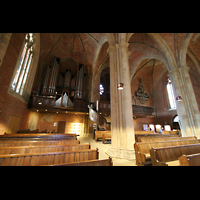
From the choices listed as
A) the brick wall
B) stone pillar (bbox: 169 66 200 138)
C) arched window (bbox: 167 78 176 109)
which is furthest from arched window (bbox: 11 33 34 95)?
arched window (bbox: 167 78 176 109)

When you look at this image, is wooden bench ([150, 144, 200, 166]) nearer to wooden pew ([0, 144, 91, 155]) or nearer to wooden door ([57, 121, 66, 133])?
wooden pew ([0, 144, 91, 155])

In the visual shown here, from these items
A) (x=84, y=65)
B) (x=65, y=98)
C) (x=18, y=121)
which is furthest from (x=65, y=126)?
(x=84, y=65)

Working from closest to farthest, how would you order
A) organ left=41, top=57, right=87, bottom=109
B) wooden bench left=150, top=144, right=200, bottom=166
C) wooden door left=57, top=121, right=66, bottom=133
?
wooden bench left=150, top=144, right=200, bottom=166
organ left=41, top=57, right=87, bottom=109
wooden door left=57, top=121, right=66, bottom=133

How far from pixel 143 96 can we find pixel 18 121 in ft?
53.0

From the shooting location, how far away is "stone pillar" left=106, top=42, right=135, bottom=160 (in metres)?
4.19

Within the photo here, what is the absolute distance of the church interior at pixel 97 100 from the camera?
10.2ft

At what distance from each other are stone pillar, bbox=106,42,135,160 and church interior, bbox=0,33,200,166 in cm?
4

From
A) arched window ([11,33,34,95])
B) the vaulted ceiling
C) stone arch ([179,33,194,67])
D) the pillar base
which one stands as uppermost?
the vaulted ceiling

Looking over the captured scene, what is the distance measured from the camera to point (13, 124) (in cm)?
693

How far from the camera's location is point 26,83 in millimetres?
8867

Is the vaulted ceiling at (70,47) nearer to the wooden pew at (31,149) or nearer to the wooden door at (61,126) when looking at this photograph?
the wooden door at (61,126)

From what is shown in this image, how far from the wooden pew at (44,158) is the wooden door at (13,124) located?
597 centimetres

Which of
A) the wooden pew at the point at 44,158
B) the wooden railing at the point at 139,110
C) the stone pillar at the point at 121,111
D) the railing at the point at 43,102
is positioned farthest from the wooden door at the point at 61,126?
the wooden pew at the point at 44,158
